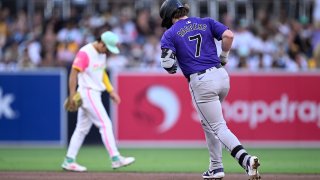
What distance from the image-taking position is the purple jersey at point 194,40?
9250mm

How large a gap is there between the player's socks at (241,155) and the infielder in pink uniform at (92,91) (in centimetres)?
327

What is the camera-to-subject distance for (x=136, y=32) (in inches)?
811

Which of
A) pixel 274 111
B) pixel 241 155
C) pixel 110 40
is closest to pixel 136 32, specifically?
pixel 274 111

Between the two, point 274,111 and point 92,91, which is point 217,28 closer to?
point 92,91

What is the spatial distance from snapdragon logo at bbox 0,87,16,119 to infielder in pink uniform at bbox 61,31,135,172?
18.0 feet

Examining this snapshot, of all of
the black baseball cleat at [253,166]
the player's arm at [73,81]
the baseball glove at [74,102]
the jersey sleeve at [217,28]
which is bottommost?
the black baseball cleat at [253,166]

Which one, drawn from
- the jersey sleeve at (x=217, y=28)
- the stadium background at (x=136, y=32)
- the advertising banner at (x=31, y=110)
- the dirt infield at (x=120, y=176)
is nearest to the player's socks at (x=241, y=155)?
the jersey sleeve at (x=217, y=28)

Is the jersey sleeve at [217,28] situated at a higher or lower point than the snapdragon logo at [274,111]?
higher

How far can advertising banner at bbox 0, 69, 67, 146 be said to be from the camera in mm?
17422

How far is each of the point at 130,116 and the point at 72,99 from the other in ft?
18.1

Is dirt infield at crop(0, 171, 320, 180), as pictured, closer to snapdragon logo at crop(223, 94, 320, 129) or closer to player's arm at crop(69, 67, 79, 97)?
player's arm at crop(69, 67, 79, 97)

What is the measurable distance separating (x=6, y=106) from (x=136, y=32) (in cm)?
474

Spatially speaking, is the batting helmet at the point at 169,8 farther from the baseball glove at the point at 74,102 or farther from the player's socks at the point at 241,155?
the baseball glove at the point at 74,102

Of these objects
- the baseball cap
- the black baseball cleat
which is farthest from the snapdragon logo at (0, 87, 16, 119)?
the black baseball cleat
